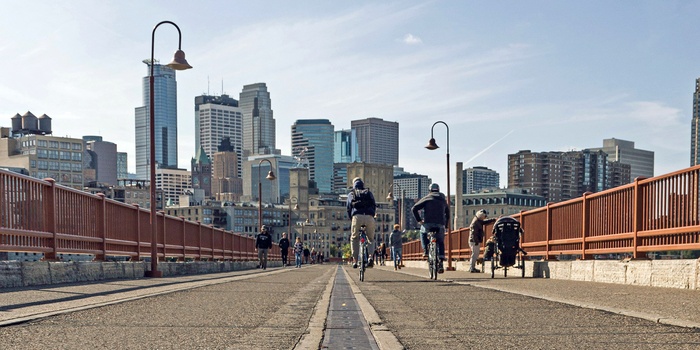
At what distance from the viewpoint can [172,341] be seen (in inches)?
214

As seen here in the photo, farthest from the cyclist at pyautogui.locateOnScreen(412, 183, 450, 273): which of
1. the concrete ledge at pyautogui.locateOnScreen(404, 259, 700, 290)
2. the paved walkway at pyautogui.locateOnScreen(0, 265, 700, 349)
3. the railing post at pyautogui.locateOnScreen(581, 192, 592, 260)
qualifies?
the paved walkway at pyautogui.locateOnScreen(0, 265, 700, 349)

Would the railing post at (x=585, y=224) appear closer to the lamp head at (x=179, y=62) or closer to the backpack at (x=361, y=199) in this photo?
the backpack at (x=361, y=199)

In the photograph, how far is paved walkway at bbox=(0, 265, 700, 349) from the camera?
5.37 meters

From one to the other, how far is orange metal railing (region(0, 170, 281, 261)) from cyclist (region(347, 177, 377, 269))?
5.08 metres

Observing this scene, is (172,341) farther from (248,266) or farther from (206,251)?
(248,266)

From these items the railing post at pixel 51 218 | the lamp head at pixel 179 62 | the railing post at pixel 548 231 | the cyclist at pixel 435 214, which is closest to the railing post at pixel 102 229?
the railing post at pixel 51 218

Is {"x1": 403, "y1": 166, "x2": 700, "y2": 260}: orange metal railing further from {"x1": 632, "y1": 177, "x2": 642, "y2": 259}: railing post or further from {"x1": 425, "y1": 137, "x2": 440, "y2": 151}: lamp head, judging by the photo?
{"x1": 425, "y1": 137, "x2": 440, "y2": 151}: lamp head

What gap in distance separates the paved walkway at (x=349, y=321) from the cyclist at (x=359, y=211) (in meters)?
6.19

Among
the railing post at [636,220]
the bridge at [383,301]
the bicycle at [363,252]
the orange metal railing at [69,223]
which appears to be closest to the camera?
the bridge at [383,301]

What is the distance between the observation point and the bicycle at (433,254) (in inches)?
659

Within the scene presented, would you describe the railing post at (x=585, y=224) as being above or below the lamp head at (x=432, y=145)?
below

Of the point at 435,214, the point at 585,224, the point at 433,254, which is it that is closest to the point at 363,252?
the point at 433,254

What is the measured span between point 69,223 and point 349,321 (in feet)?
31.8

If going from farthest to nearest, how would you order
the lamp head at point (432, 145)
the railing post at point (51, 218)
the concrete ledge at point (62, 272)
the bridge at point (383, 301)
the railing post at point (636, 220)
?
the lamp head at point (432, 145) < the railing post at point (51, 218) < the railing post at point (636, 220) < the concrete ledge at point (62, 272) < the bridge at point (383, 301)
